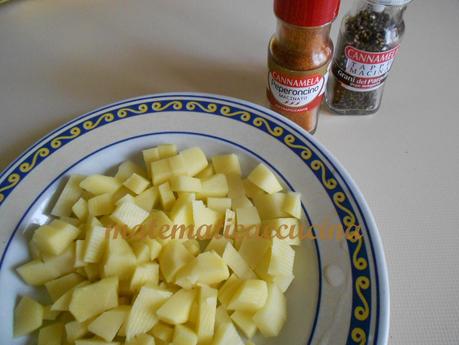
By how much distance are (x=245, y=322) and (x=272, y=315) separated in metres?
0.06

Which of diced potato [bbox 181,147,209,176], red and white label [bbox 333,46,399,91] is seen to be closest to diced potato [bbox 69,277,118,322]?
diced potato [bbox 181,147,209,176]

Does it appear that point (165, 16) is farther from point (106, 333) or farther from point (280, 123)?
point (106, 333)

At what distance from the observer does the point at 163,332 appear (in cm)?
81

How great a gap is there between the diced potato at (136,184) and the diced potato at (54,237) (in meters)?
0.16

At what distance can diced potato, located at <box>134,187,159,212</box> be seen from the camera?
3.19ft

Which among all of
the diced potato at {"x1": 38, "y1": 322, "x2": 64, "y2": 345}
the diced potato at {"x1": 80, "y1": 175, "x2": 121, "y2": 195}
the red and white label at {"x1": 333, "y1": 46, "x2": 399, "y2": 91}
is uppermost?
the red and white label at {"x1": 333, "y1": 46, "x2": 399, "y2": 91}

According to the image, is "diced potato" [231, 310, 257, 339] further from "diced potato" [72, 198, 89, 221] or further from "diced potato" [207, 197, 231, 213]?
"diced potato" [72, 198, 89, 221]

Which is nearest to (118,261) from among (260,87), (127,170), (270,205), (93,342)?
(93,342)

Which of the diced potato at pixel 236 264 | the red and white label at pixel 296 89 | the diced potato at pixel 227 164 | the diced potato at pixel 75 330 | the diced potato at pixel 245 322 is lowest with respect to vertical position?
the diced potato at pixel 75 330

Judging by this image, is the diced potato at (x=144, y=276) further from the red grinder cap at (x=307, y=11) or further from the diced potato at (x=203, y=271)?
the red grinder cap at (x=307, y=11)

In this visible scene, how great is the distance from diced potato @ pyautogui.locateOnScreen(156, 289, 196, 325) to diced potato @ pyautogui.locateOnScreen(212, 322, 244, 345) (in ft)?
0.25

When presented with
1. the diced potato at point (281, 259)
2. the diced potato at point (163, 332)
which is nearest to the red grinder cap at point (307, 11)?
the diced potato at point (281, 259)

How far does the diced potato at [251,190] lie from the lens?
99cm

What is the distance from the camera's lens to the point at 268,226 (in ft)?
3.02
